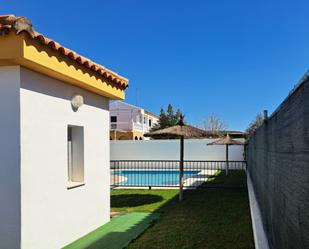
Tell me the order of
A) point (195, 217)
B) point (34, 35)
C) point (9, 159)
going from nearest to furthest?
point (34, 35)
point (9, 159)
point (195, 217)

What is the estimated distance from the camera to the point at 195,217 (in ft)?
26.8

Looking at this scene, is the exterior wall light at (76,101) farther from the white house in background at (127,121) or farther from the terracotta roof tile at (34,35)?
the white house in background at (127,121)

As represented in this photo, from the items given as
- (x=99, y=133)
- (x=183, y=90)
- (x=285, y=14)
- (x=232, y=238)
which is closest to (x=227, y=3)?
(x=285, y=14)

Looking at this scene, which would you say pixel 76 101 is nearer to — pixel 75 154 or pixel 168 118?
pixel 75 154

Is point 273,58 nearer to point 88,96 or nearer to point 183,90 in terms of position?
point 88,96

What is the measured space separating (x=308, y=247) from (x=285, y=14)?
15.1m

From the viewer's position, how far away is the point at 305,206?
1.60 m

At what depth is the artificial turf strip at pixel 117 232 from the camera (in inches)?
235

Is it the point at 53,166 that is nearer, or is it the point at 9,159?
the point at 9,159

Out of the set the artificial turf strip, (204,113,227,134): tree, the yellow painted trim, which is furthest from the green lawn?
(204,113,227,134): tree

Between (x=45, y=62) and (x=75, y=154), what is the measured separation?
97.3 inches

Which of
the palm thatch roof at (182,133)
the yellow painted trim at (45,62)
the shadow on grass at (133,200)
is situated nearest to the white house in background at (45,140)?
the yellow painted trim at (45,62)

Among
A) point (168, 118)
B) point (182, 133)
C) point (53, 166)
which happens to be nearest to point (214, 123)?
point (168, 118)

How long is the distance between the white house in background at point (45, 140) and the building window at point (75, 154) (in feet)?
0.07
